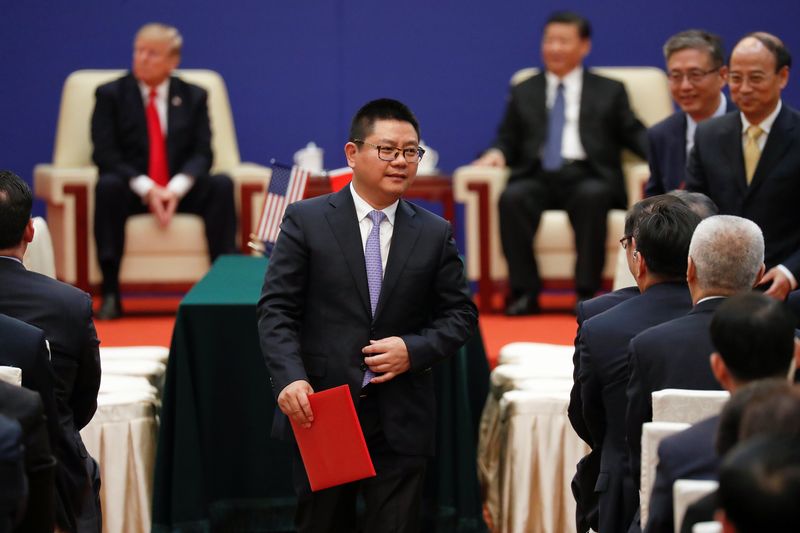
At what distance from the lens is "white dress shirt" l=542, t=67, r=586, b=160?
7.51 meters

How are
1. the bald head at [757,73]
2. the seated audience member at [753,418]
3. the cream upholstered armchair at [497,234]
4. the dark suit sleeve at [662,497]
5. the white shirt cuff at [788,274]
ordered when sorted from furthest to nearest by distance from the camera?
the cream upholstered armchair at [497,234] < the bald head at [757,73] < the white shirt cuff at [788,274] < the dark suit sleeve at [662,497] < the seated audience member at [753,418]

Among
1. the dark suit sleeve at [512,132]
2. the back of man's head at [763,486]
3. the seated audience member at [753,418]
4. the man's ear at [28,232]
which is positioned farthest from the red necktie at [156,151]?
the back of man's head at [763,486]

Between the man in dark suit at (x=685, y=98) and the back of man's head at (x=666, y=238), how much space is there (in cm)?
189

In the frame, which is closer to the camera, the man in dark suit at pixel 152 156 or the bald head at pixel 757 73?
the bald head at pixel 757 73

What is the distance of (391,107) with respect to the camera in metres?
3.48

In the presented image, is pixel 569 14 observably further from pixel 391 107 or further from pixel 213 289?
pixel 391 107

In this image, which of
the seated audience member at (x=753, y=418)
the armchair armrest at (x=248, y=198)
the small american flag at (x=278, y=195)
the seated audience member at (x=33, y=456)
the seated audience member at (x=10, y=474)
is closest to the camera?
the seated audience member at (x=753, y=418)

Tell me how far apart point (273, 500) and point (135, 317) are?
2954 millimetres

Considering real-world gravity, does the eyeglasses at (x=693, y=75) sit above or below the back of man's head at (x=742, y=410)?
above

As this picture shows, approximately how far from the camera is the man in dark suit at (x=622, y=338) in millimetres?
3158

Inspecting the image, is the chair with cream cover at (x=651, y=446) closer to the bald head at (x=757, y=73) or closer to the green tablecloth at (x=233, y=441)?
the green tablecloth at (x=233, y=441)

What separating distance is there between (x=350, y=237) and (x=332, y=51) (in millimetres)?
5319

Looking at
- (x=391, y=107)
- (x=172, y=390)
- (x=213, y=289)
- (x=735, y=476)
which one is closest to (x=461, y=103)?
(x=213, y=289)

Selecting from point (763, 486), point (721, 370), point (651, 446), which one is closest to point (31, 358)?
point (651, 446)
